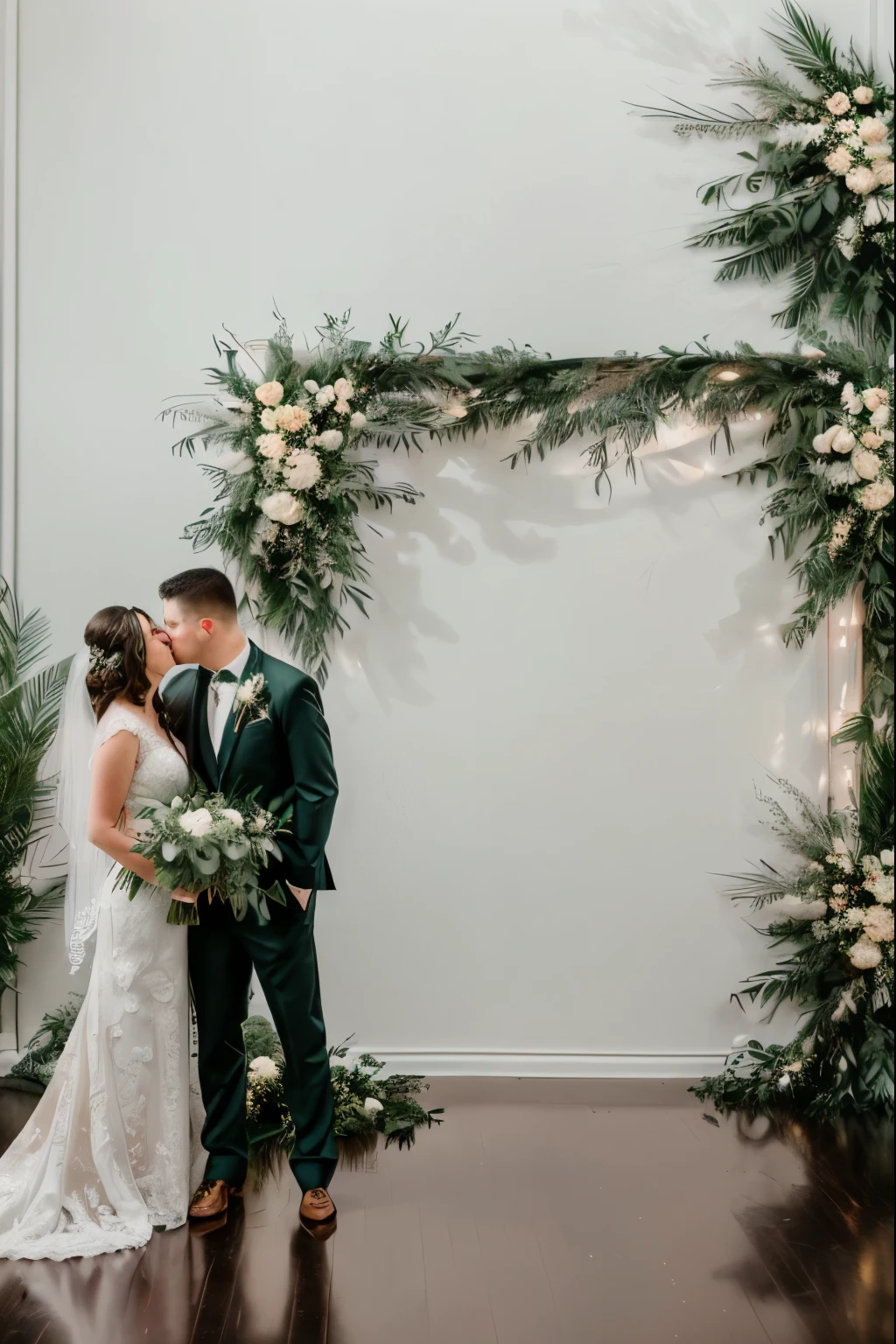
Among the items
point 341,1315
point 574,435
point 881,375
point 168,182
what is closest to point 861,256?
point 881,375

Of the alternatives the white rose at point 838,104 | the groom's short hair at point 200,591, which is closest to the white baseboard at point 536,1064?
the groom's short hair at point 200,591

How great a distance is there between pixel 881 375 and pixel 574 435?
1163mm

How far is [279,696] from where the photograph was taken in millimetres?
2934

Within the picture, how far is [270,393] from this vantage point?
146 inches

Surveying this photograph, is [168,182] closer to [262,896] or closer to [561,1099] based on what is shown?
[262,896]

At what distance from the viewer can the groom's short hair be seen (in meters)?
2.96

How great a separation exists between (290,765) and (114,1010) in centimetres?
85

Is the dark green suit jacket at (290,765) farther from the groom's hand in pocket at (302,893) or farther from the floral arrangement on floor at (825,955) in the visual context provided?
the floral arrangement on floor at (825,955)

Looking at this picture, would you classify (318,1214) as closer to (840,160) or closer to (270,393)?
(270,393)

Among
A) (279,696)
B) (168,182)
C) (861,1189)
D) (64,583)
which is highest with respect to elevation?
(168,182)

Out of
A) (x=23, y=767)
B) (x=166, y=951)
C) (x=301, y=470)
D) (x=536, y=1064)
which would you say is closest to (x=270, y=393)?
(x=301, y=470)

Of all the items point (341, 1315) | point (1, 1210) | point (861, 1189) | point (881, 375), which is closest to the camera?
point (341, 1315)

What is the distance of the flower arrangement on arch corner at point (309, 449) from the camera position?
148 inches

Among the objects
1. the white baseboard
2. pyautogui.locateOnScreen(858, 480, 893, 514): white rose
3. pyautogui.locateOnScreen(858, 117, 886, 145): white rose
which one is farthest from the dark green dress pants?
pyautogui.locateOnScreen(858, 117, 886, 145): white rose
